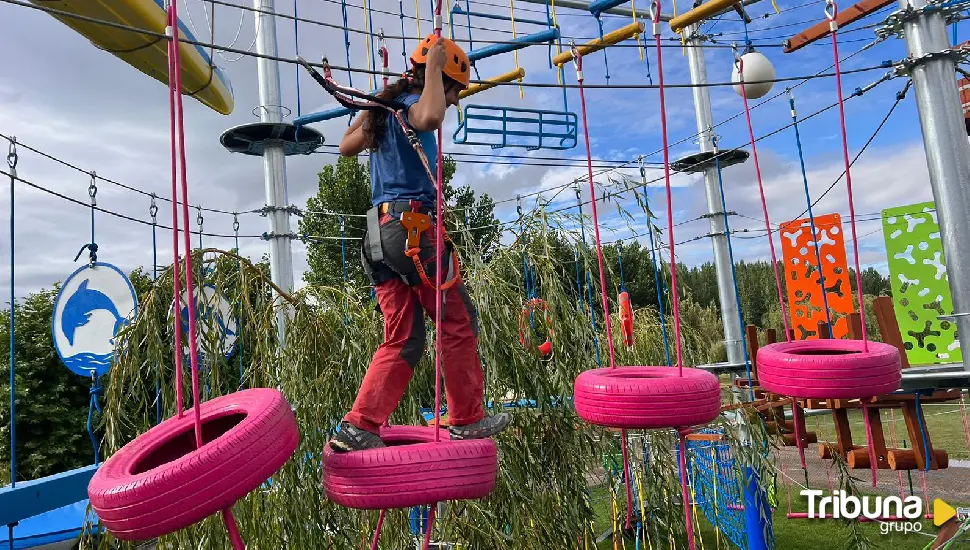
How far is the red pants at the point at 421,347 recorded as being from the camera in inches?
84.4

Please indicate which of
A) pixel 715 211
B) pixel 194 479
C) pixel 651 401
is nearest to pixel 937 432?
pixel 715 211

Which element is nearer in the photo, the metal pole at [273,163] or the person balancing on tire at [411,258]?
the person balancing on tire at [411,258]

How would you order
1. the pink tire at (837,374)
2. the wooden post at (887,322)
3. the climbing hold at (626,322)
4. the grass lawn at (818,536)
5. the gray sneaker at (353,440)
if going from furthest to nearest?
the grass lawn at (818,536) < the climbing hold at (626,322) < the wooden post at (887,322) < the pink tire at (837,374) < the gray sneaker at (353,440)

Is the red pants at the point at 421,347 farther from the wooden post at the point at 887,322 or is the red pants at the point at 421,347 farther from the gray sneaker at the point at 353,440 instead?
the wooden post at the point at 887,322

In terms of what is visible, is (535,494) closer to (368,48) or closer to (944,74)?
(944,74)

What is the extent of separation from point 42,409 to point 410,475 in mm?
13759

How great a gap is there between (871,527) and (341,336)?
27.5 ft

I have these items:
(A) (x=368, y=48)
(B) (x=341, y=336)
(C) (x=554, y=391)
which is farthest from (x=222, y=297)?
(A) (x=368, y=48)

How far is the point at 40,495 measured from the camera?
10.4ft

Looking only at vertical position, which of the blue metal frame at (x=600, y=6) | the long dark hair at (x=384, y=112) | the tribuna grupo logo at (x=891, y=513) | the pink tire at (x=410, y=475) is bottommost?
the tribuna grupo logo at (x=891, y=513)

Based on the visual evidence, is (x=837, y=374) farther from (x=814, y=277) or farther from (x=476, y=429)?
(x=814, y=277)

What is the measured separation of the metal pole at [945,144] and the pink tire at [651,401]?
2.49 meters

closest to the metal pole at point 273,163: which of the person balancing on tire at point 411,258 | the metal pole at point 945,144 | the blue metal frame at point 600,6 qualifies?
the blue metal frame at point 600,6

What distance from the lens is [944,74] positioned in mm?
3924
